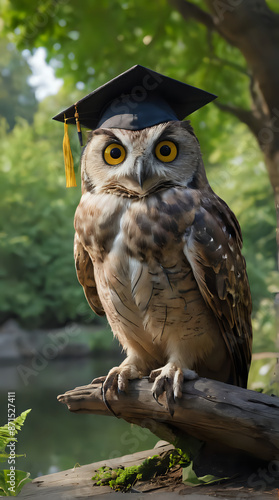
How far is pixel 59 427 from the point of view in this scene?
3.01 metres

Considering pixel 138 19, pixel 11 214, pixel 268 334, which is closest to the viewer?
pixel 138 19

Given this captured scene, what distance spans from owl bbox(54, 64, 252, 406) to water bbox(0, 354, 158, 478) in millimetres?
1127

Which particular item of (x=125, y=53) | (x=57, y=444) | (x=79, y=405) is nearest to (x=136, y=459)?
(x=79, y=405)

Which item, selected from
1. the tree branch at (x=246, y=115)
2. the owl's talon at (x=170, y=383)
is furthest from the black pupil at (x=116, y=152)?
the tree branch at (x=246, y=115)

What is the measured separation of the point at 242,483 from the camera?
111 centimetres

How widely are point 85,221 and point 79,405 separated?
0.48 metres

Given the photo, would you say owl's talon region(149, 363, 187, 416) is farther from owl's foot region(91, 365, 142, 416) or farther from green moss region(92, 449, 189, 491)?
green moss region(92, 449, 189, 491)

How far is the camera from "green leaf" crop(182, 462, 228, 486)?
115cm

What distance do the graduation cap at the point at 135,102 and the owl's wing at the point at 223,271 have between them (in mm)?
250

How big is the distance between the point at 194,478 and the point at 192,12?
226 cm

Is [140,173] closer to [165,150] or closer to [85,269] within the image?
[165,150]

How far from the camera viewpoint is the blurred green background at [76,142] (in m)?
2.53

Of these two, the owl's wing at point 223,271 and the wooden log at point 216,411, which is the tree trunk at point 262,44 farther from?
the wooden log at point 216,411

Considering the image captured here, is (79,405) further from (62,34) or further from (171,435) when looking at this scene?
(62,34)
